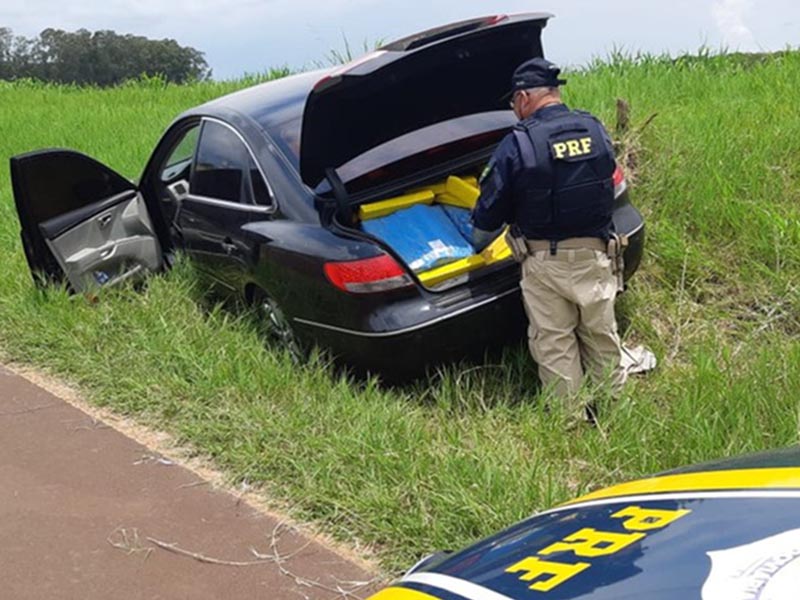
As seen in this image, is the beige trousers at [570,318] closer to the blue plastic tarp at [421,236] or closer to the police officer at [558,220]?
the police officer at [558,220]

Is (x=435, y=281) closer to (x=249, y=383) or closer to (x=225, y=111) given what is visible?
(x=249, y=383)

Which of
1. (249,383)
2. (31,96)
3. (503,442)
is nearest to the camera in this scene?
(503,442)

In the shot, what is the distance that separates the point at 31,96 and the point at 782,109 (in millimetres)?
16068

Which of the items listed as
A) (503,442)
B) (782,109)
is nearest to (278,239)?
(503,442)

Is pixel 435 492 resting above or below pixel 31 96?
below

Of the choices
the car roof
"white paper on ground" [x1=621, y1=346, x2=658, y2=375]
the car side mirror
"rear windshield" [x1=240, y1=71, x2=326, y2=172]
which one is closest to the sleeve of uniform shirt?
"white paper on ground" [x1=621, y1=346, x2=658, y2=375]

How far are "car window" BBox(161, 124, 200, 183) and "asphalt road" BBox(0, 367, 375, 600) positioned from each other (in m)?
2.03

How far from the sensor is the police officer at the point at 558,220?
4.26 meters

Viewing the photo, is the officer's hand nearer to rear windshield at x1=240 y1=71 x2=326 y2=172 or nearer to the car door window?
rear windshield at x1=240 y1=71 x2=326 y2=172

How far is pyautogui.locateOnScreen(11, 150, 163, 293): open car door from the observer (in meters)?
6.24

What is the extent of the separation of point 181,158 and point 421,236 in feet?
7.16

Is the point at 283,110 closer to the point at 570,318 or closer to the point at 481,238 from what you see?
the point at 481,238

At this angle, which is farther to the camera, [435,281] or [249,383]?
[249,383]

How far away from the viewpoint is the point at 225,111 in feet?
18.6
